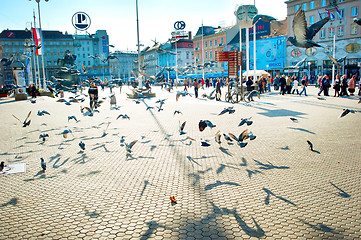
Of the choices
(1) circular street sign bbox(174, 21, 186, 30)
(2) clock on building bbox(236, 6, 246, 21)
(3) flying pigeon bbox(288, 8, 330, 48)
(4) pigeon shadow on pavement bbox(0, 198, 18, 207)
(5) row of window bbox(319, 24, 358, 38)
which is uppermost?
(1) circular street sign bbox(174, 21, 186, 30)

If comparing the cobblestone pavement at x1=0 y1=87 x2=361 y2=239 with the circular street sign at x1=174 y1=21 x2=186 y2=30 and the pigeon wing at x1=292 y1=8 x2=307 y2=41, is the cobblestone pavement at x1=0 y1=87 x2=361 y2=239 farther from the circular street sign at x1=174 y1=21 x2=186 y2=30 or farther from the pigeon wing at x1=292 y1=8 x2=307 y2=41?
the circular street sign at x1=174 y1=21 x2=186 y2=30

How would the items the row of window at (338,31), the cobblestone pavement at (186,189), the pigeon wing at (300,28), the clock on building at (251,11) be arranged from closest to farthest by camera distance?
the cobblestone pavement at (186,189), the pigeon wing at (300,28), the clock on building at (251,11), the row of window at (338,31)

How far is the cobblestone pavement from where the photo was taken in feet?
11.6

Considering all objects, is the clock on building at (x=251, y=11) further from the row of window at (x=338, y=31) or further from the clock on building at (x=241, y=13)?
the row of window at (x=338, y=31)

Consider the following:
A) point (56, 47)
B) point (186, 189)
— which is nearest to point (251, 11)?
point (186, 189)

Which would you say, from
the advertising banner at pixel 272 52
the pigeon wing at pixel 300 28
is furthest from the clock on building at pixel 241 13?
the advertising banner at pixel 272 52

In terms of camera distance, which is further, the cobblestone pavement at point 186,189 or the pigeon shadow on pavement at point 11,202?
the pigeon shadow on pavement at point 11,202

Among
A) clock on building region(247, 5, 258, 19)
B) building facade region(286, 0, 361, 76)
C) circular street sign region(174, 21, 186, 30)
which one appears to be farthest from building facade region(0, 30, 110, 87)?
clock on building region(247, 5, 258, 19)

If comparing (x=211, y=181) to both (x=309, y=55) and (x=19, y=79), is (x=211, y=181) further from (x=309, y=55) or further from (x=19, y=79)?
(x=309, y=55)

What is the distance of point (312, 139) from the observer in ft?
26.2

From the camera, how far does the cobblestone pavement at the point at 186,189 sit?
3.52 meters

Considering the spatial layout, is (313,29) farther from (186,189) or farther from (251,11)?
(251,11)

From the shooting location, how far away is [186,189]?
4750mm

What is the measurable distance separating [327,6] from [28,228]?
5576cm
